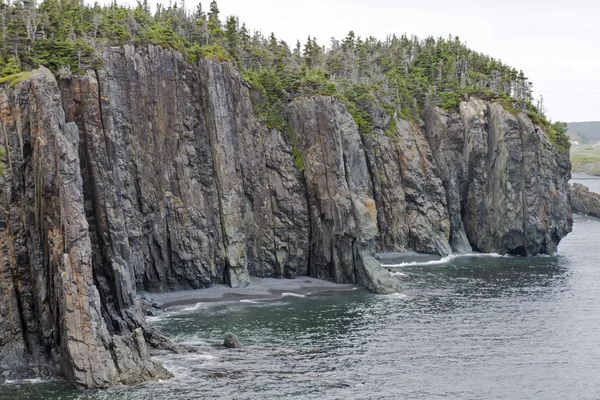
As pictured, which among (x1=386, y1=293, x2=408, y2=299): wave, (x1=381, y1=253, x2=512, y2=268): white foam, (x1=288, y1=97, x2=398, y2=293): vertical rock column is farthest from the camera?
(x1=381, y1=253, x2=512, y2=268): white foam

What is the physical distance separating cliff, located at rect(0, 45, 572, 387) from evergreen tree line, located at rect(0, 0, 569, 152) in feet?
12.3

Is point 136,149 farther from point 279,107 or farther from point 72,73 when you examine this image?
point 279,107

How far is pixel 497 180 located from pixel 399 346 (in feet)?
264

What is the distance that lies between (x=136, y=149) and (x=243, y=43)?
62192 millimetres

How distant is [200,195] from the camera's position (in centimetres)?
10475

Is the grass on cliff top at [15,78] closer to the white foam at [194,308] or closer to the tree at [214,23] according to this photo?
the white foam at [194,308]

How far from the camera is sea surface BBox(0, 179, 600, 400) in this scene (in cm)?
6219

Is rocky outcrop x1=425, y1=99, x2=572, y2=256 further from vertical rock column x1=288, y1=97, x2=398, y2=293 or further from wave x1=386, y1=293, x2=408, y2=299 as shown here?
wave x1=386, y1=293, x2=408, y2=299

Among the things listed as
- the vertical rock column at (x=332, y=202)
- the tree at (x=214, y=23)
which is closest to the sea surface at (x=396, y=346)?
the vertical rock column at (x=332, y=202)

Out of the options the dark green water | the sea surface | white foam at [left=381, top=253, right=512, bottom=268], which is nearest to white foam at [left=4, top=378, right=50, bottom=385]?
the sea surface

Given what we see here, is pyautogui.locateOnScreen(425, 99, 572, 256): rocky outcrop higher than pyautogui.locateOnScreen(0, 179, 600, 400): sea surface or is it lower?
higher

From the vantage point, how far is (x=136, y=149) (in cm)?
9850

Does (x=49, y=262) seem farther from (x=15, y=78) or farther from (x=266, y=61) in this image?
(x=266, y=61)

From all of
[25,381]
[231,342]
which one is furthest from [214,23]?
[25,381]
